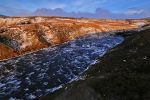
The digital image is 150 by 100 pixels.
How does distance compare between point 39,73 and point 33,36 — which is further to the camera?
point 33,36

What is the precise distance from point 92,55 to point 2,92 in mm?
21586

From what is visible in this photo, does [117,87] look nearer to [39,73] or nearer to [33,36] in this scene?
[39,73]

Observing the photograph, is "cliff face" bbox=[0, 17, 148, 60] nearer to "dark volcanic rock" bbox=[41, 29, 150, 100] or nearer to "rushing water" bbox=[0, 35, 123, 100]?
"rushing water" bbox=[0, 35, 123, 100]

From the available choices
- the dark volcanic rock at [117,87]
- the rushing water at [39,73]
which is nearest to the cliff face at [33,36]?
the rushing water at [39,73]

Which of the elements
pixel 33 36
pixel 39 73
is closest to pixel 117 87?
pixel 39 73

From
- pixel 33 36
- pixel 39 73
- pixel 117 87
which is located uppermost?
pixel 117 87

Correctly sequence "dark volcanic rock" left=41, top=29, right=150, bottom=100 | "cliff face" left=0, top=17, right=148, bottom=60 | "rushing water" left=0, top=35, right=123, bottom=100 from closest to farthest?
1. "dark volcanic rock" left=41, top=29, right=150, bottom=100
2. "rushing water" left=0, top=35, right=123, bottom=100
3. "cliff face" left=0, top=17, right=148, bottom=60

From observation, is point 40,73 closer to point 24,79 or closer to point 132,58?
point 24,79

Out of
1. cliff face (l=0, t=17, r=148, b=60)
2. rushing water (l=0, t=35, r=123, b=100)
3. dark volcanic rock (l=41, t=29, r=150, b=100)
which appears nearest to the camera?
dark volcanic rock (l=41, t=29, r=150, b=100)

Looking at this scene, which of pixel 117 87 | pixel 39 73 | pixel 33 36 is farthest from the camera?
pixel 33 36

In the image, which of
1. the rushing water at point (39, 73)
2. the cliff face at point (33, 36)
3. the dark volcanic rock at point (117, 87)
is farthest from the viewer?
the cliff face at point (33, 36)

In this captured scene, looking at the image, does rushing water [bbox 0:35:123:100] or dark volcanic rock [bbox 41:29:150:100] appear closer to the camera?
dark volcanic rock [bbox 41:29:150:100]

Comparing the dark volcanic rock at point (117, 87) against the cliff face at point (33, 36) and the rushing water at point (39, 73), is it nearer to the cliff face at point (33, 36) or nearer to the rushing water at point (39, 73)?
the rushing water at point (39, 73)

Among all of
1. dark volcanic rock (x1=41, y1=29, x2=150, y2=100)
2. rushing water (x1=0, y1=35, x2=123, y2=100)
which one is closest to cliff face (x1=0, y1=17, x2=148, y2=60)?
rushing water (x1=0, y1=35, x2=123, y2=100)
